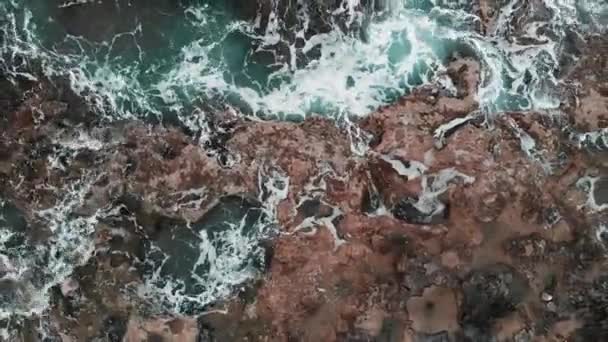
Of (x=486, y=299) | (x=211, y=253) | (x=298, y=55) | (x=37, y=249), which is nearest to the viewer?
(x=486, y=299)

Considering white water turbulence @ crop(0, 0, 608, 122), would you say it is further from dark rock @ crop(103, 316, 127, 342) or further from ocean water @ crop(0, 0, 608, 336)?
dark rock @ crop(103, 316, 127, 342)

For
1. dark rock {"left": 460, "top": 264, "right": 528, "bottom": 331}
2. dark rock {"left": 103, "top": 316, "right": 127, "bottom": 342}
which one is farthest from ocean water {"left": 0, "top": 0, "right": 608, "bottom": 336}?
dark rock {"left": 460, "top": 264, "right": 528, "bottom": 331}

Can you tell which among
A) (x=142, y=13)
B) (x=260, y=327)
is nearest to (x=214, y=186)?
(x=260, y=327)

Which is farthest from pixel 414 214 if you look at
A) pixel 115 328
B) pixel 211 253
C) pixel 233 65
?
pixel 115 328

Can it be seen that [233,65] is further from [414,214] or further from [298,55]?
[414,214]

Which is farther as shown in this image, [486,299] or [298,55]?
[298,55]

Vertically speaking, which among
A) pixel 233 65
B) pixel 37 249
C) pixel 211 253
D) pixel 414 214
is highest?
pixel 233 65

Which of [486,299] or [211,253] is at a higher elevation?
[211,253]
